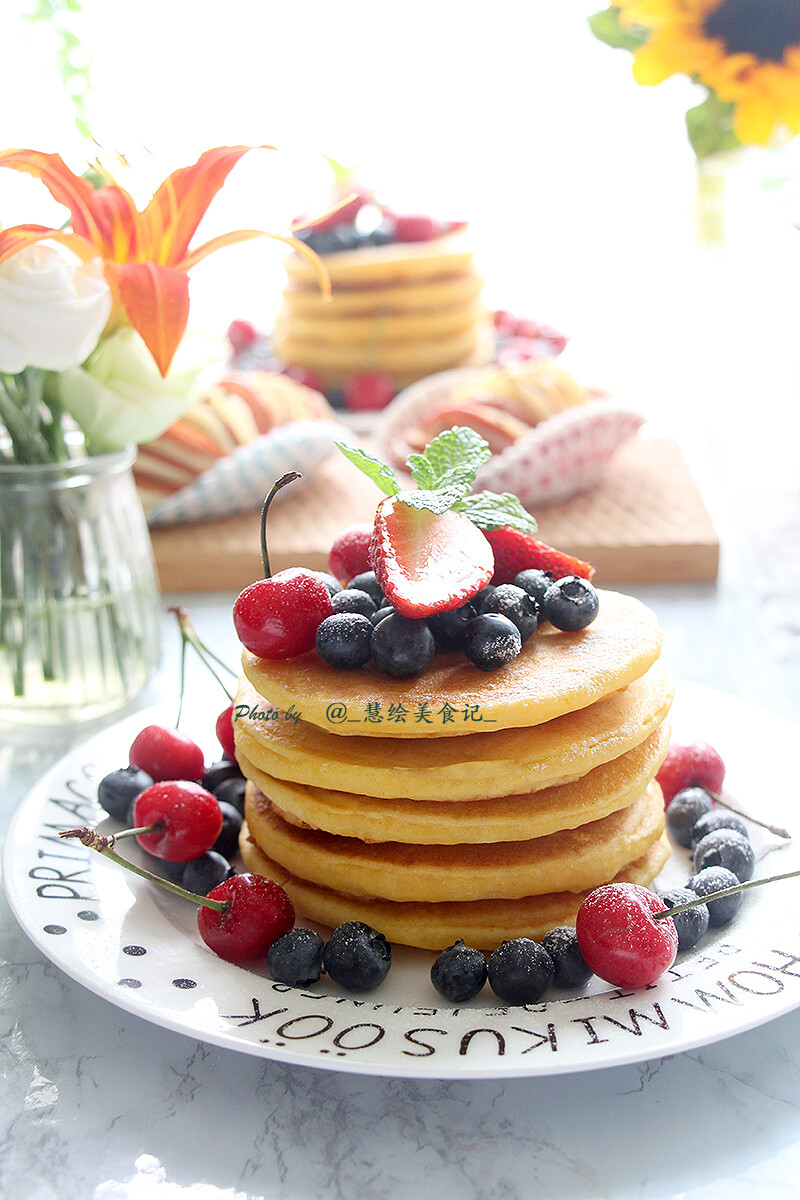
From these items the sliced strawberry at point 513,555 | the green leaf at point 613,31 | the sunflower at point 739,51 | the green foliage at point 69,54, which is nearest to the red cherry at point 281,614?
the sliced strawberry at point 513,555

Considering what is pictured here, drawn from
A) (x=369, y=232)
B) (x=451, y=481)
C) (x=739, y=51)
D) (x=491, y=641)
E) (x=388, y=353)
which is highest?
(x=739, y=51)

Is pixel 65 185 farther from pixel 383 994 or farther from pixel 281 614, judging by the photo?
pixel 383 994

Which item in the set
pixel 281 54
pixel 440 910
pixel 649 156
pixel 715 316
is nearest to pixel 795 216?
pixel 440 910

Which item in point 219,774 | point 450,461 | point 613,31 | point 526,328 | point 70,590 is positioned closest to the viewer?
point 450,461

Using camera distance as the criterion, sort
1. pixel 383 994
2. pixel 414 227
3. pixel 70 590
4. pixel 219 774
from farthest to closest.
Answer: pixel 414 227, pixel 70 590, pixel 219 774, pixel 383 994

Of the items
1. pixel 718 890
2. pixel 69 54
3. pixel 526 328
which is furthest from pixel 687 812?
pixel 526 328
